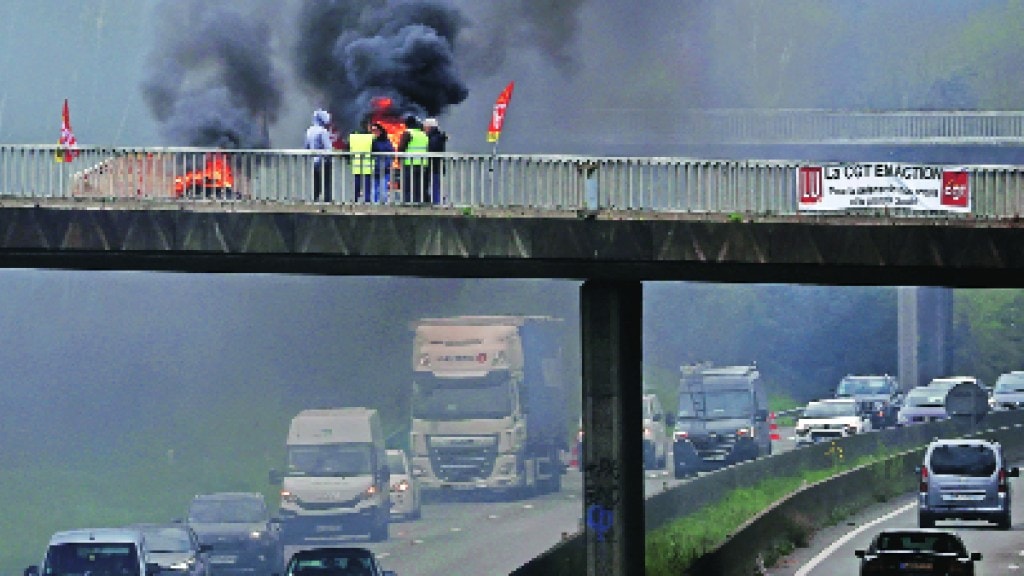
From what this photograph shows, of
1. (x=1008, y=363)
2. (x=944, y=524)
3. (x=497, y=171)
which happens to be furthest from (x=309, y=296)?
(x=497, y=171)

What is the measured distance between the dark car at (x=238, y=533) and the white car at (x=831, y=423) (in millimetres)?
30214

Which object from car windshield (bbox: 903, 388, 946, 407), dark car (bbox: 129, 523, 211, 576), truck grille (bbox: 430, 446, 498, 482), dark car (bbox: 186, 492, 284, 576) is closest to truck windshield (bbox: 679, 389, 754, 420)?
truck grille (bbox: 430, 446, 498, 482)

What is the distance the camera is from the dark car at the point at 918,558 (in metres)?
33.2

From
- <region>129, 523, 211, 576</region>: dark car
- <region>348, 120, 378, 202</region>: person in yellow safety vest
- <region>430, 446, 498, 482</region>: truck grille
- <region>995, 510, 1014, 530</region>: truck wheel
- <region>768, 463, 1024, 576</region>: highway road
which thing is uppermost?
<region>348, 120, 378, 202</region>: person in yellow safety vest

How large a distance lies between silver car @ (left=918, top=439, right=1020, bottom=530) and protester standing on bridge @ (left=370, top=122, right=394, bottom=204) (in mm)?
17884

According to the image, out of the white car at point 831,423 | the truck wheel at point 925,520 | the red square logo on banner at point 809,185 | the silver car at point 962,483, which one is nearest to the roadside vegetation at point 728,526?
the truck wheel at point 925,520

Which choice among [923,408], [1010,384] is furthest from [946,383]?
[923,408]

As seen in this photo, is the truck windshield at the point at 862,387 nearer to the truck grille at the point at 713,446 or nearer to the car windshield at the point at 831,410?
the car windshield at the point at 831,410

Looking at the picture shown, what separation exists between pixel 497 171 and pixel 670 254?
307 centimetres

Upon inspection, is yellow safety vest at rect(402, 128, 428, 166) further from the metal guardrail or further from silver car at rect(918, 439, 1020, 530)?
silver car at rect(918, 439, 1020, 530)

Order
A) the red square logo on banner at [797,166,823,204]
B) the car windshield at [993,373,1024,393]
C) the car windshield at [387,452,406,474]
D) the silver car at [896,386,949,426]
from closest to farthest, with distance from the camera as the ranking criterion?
1. the red square logo on banner at [797,166,823,204]
2. the car windshield at [387,452,406,474]
3. the silver car at [896,386,949,426]
4. the car windshield at [993,373,1024,393]

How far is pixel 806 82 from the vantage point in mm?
111500

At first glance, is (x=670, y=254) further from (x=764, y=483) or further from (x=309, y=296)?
(x=309, y=296)

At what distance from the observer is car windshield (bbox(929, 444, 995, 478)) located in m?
48.1
